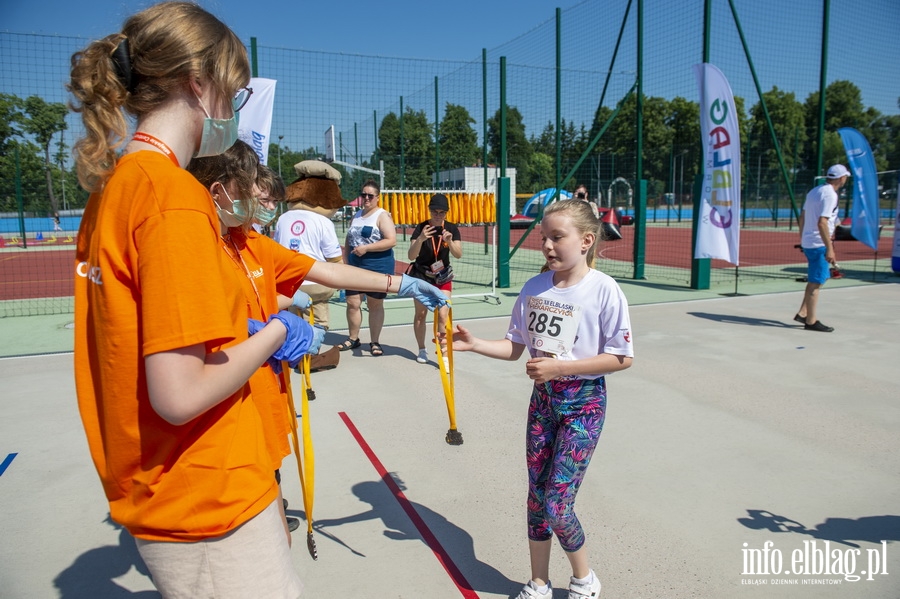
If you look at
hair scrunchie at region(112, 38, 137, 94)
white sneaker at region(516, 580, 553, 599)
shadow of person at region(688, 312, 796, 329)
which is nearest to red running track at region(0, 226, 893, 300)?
shadow of person at region(688, 312, 796, 329)

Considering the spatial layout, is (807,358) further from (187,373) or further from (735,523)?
(187,373)

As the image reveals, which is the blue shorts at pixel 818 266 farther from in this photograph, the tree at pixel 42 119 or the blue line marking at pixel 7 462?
the tree at pixel 42 119

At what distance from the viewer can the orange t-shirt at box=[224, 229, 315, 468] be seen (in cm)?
180

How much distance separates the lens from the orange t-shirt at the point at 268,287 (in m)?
1.80

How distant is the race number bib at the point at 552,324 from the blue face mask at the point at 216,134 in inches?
59.9

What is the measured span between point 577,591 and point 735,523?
116cm

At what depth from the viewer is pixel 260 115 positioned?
727cm

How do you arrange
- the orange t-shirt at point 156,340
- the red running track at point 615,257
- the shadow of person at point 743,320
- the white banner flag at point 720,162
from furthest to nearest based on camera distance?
1. the red running track at point 615,257
2. the white banner flag at point 720,162
3. the shadow of person at point 743,320
4. the orange t-shirt at point 156,340

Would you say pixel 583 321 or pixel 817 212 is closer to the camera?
pixel 583 321

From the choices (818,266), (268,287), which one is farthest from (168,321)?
(818,266)

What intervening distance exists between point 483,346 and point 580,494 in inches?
54.3

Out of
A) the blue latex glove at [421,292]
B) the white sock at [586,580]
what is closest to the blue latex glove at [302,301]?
the blue latex glove at [421,292]

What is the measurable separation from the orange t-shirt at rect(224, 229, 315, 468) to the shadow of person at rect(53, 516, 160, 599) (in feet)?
4.50

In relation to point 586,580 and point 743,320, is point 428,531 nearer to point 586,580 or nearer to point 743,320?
point 586,580
